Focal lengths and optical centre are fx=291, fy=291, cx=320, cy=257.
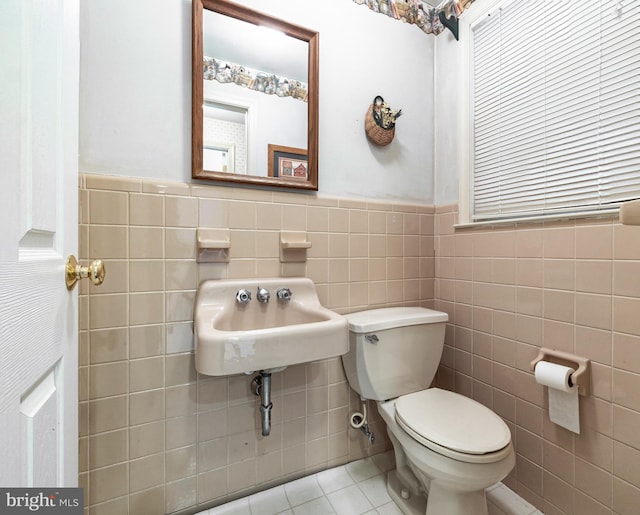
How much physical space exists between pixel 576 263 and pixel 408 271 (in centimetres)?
65

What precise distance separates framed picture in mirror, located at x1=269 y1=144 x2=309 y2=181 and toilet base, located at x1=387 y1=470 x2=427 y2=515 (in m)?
1.35

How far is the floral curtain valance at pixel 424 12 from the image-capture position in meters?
1.40

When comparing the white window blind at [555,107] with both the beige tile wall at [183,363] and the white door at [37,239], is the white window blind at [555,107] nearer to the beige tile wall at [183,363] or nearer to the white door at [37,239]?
the beige tile wall at [183,363]

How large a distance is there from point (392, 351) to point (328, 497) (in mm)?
649

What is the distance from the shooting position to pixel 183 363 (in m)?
1.07

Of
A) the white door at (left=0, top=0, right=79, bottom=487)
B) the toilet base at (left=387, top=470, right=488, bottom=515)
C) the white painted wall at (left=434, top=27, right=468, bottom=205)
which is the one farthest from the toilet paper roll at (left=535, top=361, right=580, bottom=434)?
the white door at (left=0, top=0, right=79, bottom=487)

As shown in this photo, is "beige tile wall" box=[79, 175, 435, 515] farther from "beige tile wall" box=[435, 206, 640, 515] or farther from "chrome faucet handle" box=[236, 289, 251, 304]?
"beige tile wall" box=[435, 206, 640, 515]

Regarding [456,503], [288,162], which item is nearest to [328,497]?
[456,503]

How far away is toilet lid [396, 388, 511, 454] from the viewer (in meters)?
0.88

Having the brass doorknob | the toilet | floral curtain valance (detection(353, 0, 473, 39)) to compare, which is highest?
floral curtain valance (detection(353, 0, 473, 39))

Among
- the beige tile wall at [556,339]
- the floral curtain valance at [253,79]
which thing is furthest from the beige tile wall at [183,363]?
the beige tile wall at [556,339]

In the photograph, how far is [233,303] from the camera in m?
1.08

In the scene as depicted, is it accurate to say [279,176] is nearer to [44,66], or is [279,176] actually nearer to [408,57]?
[44,66]

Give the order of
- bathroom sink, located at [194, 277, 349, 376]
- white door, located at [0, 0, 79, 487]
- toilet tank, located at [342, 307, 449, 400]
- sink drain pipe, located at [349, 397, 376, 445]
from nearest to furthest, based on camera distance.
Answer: white door, located at [0, 0, 79, 487]
bathroom sink, located at [194, 277, 349, 376]
toilet tank, located at [342, 307, 449, 400]
sink drain pipe, located at [349, 397, 376, 445]
